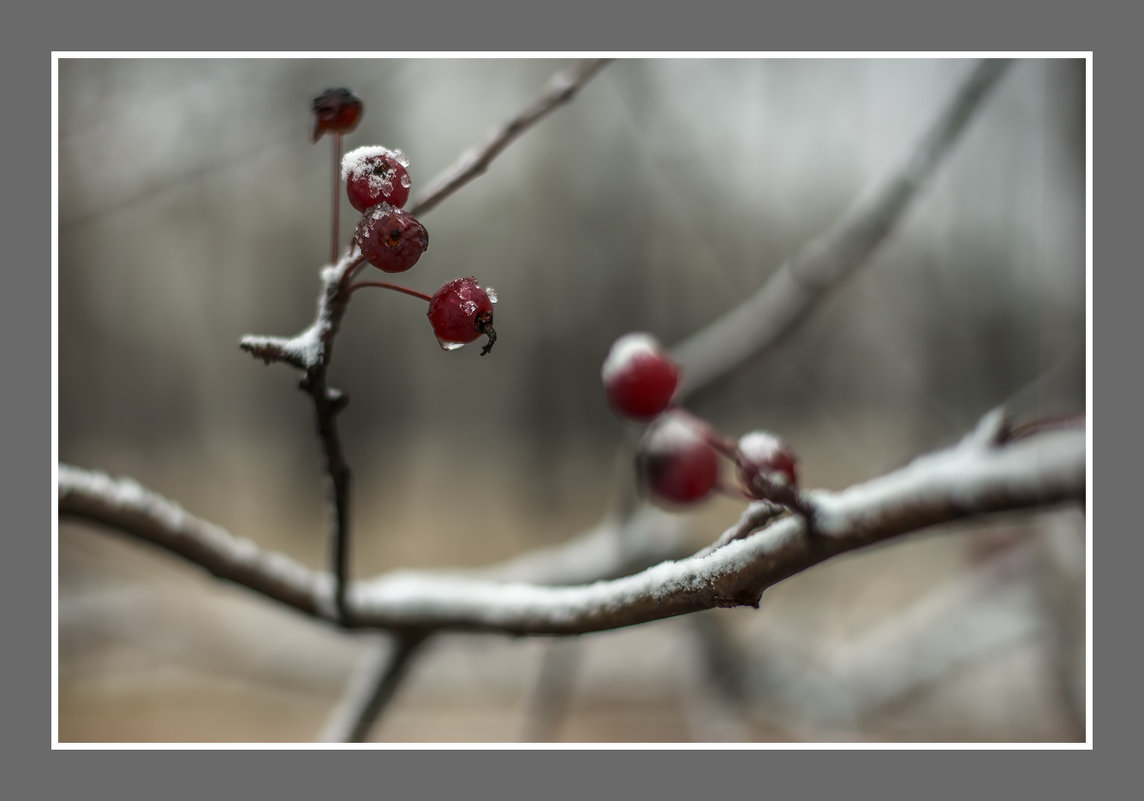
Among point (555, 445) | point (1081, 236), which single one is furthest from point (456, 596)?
point (555, 445)

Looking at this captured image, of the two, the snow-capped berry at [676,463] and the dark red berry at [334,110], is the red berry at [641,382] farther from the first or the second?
the dark red berry at [334,110]

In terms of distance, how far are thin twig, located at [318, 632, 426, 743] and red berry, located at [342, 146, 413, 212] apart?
37 centimetres

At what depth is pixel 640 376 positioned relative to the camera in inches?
16.7

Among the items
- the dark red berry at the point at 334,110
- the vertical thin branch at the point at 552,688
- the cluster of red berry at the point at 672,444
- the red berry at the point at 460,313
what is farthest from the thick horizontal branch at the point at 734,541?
the vertical thin branch at the point at 552,688

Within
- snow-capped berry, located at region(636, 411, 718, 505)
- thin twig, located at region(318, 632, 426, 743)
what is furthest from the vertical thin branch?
snow-capped berry, located at region(636, 411, 718, 505)

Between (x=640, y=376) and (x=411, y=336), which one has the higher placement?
(x=411, y=336)

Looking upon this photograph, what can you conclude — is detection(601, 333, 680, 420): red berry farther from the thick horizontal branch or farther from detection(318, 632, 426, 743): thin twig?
detection(318, 632, 426, 743): thin twig

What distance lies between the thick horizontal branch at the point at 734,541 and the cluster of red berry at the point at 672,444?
3 centimetres

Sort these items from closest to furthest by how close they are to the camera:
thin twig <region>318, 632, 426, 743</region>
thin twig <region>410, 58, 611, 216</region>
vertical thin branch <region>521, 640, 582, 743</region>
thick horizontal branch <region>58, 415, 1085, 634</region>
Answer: thick horizontal branch <region>58, 415, 1085, 634</region>, thin twig <region>410, 58, 611, 216</region>, thin twig <region>318, 632, 426, 743</region>, vertical thin branch <region>521, 640, 582, 743</region>

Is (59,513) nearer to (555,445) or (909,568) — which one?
(555,445)

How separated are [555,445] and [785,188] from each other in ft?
1.85

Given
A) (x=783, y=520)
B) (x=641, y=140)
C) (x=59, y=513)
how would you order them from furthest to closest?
(x=641, y=140) → (x=59, y=513) → (x=783, y=520)

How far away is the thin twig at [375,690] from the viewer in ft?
2.17

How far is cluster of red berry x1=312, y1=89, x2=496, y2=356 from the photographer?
13.2 inches
